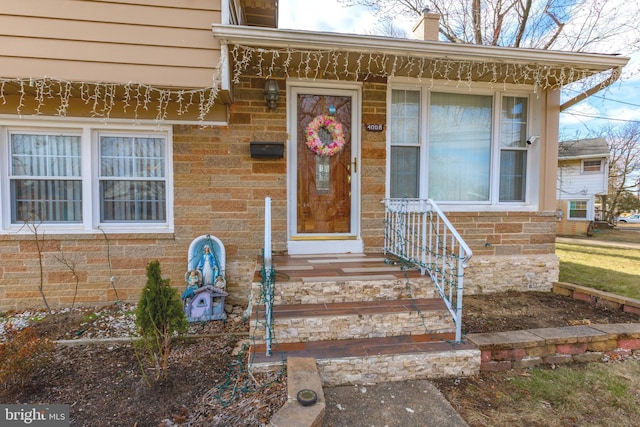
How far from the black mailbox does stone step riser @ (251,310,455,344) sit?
2082 millimetres

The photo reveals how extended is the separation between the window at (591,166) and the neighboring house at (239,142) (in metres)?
14.4

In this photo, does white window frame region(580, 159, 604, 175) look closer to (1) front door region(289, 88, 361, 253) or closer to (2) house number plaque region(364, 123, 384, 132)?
(2) house number plaque region(364, 123, 384, 132)

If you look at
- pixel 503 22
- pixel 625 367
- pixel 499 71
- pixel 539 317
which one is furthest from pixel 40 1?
pixel 503 22

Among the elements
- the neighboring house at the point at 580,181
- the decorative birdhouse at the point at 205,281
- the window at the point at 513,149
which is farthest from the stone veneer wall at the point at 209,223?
the neighboring house at the point at 580,181

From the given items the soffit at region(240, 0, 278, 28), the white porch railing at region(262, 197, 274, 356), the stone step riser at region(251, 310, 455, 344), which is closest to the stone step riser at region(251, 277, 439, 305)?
the white porch railing at region(262, 197, 274, 356)

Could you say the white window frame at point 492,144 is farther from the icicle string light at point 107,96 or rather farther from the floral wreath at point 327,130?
the icicle string light at point 107,96

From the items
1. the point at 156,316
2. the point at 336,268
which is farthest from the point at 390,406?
the point at 156,316

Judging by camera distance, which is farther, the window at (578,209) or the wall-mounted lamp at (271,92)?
the window at (578,209)

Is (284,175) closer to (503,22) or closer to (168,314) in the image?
(168,314)

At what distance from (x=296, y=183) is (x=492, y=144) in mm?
2795

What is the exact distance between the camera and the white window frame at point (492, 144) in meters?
4.31

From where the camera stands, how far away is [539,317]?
3.51 metres

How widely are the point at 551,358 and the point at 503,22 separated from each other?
Result: 861 centimetres

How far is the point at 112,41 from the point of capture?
10.7 ft
